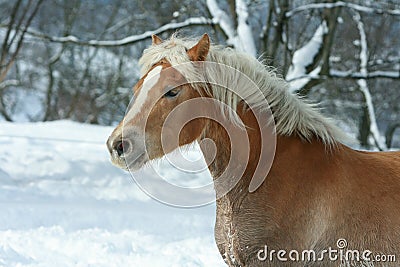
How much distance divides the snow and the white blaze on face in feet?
19.6

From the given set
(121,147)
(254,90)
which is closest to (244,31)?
(254,90)

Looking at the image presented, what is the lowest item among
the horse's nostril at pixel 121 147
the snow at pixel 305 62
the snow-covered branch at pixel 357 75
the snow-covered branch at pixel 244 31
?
the snow-covered branch at pixel 357 75

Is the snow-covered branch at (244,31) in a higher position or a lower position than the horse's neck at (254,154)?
lower

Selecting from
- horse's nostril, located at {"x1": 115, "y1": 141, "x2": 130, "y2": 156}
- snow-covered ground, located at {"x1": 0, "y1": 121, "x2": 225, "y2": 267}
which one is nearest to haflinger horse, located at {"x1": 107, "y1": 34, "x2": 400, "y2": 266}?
horse's nostril, located at {"x1": 115, "y1": 141, "x2": 130, "y2": 156}

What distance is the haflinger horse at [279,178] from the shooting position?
2842 mm

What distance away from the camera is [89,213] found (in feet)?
20.2

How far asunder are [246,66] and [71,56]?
22321 millimetres

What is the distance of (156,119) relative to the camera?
2857 millimetres

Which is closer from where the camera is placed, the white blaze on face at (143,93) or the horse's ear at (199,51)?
the white blaze on face at (143,93)

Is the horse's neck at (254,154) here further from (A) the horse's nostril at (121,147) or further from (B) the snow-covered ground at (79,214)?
(B) the snow-covered ground at (79,214)

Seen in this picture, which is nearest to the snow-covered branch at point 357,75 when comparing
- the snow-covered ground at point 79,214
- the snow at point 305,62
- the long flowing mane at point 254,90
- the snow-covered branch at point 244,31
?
the snow at point 305,62

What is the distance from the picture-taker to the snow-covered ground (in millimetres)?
4809

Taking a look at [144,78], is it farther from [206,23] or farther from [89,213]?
[206,23]

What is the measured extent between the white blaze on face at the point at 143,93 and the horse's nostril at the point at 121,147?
131 mm
